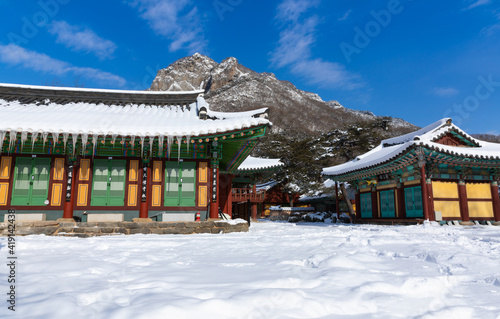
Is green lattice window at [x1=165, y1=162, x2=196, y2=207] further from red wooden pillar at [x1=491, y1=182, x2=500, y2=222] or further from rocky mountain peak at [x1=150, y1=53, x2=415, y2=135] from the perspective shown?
rocky mountain peak at [x1=150, y1=53, x2=415, y2=135]

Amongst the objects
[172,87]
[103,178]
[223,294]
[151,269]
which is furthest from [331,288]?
[172,87]

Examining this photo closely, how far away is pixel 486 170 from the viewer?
1593cm

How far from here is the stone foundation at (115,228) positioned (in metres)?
8.40

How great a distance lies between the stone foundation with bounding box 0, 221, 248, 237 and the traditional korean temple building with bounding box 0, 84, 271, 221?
1.37 m

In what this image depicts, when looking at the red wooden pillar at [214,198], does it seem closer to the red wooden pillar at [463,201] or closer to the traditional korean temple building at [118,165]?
the traditional korean temple building at [118,165]

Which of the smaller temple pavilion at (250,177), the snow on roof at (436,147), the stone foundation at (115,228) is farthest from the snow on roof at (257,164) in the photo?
the stone foundation at (115,228)

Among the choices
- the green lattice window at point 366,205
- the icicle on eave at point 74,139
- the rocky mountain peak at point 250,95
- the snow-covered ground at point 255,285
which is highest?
the rocky mountain peak at point 250,95

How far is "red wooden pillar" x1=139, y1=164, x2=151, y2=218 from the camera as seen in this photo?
36.3 ft

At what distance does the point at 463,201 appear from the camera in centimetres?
1519

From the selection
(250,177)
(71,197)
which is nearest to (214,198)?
(71,197)

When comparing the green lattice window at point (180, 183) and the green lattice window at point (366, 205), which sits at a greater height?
the green lattice window at point (180, 183)

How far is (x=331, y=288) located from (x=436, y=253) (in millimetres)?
2898

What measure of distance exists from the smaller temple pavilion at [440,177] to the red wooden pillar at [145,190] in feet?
Result: 35.2

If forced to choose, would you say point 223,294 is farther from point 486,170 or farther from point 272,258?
point 486,170
